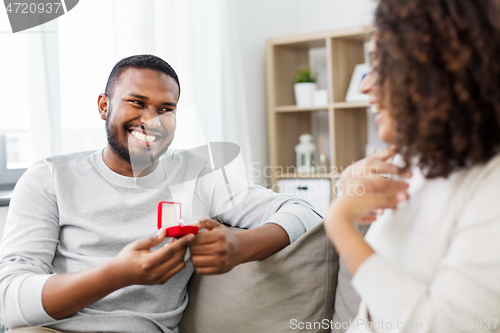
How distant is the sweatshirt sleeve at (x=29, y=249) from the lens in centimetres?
92

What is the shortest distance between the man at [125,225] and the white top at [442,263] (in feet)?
1.20

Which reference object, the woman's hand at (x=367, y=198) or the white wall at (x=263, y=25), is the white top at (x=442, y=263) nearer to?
the woman's hand at (x=367, y=198)

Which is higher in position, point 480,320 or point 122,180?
point 122,180

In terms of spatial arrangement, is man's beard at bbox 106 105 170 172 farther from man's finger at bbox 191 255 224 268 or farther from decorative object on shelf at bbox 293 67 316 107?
decorative object on shelf at bbox 293 67 316 107

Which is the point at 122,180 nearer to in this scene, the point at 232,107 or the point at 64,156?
the point at 64,156

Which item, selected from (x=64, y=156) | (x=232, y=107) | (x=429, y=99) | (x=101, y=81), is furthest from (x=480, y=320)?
(x=232, y=107)

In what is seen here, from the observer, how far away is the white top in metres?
0.56

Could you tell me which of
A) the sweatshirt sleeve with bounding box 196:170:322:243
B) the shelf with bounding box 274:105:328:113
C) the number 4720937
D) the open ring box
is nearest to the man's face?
the sweatshirt sleeve with bounding box 196:170:322:243

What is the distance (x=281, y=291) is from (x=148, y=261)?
0.37 metres

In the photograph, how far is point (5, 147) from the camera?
1792mm

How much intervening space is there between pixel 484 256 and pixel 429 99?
21 centimetres

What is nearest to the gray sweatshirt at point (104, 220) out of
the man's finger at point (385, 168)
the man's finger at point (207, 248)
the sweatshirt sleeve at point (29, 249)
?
the sweatshirt sleeve at point (29, 249)

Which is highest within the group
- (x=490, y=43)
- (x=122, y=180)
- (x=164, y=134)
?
(x=490, y=43)

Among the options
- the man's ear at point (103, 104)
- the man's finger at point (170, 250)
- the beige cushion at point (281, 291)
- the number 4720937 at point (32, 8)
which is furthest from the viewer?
the number 4720937 at point (32, 8)
